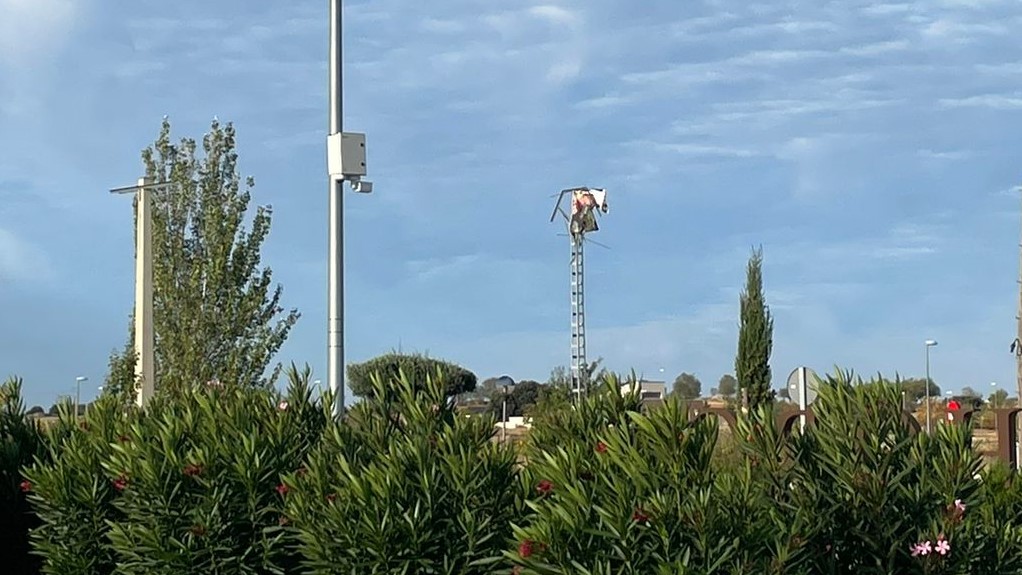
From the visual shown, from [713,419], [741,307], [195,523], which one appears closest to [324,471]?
[195,523]

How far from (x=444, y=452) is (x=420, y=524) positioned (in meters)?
0.52

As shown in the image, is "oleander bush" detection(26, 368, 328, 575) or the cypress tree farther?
the cypress tree

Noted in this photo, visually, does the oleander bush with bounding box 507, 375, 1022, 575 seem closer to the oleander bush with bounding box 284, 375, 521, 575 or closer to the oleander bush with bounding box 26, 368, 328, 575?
the oleander bush with bounding box 284, 375, 521, 575

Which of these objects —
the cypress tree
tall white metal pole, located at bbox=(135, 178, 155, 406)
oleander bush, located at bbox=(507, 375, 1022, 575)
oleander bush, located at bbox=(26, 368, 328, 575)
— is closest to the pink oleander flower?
oleander bush, located at bbox=(507, 375, 1022, 575)

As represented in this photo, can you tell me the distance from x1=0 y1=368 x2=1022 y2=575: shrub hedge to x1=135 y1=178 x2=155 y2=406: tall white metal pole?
12689 millimetres

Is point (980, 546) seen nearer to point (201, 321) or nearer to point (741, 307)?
point (201, 321)

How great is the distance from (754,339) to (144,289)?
1079 inches

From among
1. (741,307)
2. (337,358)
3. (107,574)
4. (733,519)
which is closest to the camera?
(733,519)

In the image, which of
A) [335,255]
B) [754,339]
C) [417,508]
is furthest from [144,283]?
[754,339]

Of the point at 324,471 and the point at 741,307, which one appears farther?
the point at 741,307

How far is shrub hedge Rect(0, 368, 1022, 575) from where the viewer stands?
6812 millimetres

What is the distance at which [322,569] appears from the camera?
8.05 meters

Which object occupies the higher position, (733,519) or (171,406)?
(171,406)

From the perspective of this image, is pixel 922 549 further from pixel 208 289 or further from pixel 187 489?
pixel 208 289
